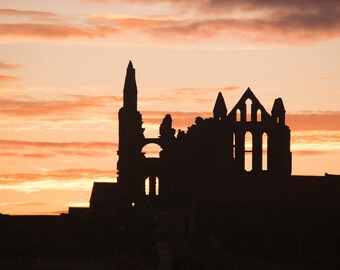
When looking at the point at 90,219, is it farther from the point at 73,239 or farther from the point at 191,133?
the point at 191,133

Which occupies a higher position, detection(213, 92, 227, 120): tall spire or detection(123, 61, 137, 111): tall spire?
detection(123, 61, 137, 111): tall spire

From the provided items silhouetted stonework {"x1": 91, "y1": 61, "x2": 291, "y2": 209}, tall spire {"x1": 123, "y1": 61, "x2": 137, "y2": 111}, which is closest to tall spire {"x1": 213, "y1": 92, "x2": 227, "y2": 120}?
silhouetted stonework {"x1": 91, "y1": 61, "x2": 291, "y2": 209}

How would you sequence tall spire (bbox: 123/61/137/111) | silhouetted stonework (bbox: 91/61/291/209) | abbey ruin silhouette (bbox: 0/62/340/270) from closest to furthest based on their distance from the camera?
1. abbey ruin silhouette (bbox: 0/62/340/270)
2. silhouetted stonework (bbox: 91/61/291/209)
3. tall spire (bbox: 123/61/137/111)

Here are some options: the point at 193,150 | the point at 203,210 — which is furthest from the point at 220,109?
the point at 203,210

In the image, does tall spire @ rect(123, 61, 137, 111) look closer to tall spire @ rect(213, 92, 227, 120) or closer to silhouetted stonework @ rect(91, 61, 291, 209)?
silhouetted stonework @ rect(91, 61, 291, 209)

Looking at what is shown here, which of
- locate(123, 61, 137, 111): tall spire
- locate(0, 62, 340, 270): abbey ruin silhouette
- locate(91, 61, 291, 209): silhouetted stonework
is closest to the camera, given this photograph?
locate(0, 62, 340, 270): abbey ruin silhouette

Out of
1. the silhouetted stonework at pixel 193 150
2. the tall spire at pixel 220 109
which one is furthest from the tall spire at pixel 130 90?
the tall spire at pixel 220 109

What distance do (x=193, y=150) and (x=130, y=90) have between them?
11.9 metres

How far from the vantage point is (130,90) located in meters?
96.3

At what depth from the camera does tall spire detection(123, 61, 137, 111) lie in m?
96.2

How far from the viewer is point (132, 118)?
96500mm

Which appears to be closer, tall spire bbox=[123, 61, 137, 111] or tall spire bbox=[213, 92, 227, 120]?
tall spire bbox=[213, 92, 227, 120]

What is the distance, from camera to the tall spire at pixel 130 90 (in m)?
96.2

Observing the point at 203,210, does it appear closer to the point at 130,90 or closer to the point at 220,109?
the point at 220,109
